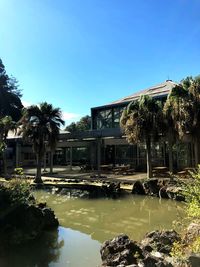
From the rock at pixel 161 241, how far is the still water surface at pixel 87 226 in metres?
1.33

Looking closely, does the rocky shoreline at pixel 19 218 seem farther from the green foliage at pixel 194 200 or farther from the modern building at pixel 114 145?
the modern building at pixel 114 145

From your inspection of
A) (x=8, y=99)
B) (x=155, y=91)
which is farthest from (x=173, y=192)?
(x=8, y=99)

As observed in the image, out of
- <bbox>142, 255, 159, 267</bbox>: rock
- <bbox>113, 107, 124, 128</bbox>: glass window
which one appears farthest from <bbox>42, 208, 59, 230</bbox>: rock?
<bbox>113, 107, 124, 128</bbox>: glass window

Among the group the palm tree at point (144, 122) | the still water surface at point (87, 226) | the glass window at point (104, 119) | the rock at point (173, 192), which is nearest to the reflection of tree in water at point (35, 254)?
the still water surface at point (87, 226)

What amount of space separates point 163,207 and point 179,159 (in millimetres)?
13327

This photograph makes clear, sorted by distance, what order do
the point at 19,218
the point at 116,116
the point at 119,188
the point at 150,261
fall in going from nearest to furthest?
the point at 150,261
the point at 19,218
the point at 119,188
the point at 116,116

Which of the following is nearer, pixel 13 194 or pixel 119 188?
pixel 13 194

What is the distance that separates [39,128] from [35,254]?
16.2m

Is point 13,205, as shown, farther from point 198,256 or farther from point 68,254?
point 198,256

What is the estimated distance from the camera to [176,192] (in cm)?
1706

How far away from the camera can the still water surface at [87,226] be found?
870 cm

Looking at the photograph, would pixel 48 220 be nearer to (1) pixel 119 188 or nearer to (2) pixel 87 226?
(2) pixel 87 226

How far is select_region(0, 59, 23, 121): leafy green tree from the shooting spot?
2096 inches

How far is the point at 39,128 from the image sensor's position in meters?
→ 24.8
